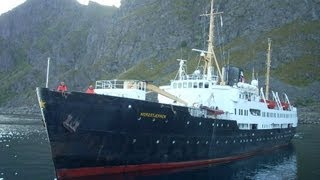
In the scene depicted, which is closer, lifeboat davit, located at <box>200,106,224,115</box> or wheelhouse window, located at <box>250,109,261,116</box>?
lifeboat davit, located at <box>200,106,224,115</box>

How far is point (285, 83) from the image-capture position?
156 m

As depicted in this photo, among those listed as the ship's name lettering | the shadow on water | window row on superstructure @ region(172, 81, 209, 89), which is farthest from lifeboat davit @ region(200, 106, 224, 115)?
the ship's name lettering

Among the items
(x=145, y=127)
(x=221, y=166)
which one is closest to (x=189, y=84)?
(x=221, y=166)

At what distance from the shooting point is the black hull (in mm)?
33812

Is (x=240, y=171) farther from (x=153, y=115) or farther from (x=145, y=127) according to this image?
(x=145, y=127)

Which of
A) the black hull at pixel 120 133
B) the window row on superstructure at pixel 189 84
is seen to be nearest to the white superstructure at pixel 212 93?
the window row on superstructure at pixel 189 84

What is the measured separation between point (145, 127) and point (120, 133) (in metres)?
2.46

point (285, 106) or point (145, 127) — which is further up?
point (285, 106)

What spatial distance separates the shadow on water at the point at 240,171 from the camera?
3719 centimetres

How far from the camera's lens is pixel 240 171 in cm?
4278

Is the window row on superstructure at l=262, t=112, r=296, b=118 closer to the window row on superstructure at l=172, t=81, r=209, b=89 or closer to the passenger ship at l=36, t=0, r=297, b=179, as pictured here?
the passenger ship at l=36, t=0, r=297, b=179

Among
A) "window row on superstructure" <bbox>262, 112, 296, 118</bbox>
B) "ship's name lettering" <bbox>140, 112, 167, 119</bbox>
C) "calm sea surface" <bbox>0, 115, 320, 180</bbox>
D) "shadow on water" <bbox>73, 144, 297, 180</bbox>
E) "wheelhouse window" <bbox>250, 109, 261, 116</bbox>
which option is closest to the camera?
"ship's name lettering" <bbox>140, 112, 167, 119</bbox>

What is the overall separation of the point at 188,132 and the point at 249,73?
436 feet

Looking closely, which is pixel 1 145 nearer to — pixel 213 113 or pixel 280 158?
pixel 213 113
